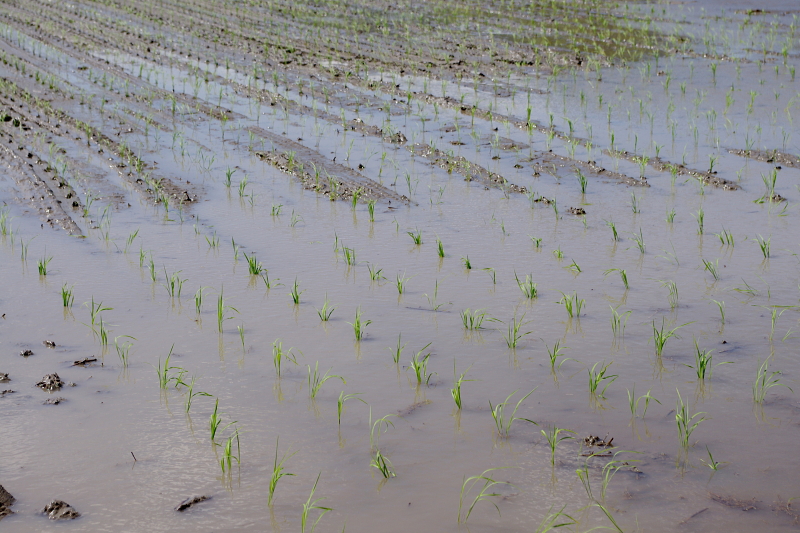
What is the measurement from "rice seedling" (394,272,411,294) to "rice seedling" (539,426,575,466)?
1.66 meters

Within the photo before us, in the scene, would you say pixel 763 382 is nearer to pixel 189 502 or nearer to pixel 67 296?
pixel 189 502

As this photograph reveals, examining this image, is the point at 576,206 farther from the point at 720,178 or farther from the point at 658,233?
the point at 720,178

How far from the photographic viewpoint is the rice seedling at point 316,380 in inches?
148

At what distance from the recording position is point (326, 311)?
4684mm

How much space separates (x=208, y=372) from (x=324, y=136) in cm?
490

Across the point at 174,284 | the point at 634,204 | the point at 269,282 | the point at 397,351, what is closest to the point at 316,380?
the point at 397,351

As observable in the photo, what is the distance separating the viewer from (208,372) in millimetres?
3994

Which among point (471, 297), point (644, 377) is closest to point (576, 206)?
point (471, 297)

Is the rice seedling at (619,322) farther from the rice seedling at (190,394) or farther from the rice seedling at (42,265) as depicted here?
the rice seedling at (42,265)

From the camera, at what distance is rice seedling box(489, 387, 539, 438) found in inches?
134

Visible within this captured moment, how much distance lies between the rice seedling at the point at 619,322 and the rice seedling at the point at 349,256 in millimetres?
1768

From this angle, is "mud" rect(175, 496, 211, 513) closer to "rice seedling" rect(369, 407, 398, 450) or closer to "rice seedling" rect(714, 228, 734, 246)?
"rice seedling" rect(369, 407, 398, 450)

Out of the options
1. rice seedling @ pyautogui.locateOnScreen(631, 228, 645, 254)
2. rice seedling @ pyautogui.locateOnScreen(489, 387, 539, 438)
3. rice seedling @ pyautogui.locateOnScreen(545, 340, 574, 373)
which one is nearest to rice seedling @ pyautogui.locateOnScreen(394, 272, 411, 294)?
rice seedling @ pyautogui.locateOnScreen(545, 340, 574, 373)

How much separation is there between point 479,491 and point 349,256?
101 inches
